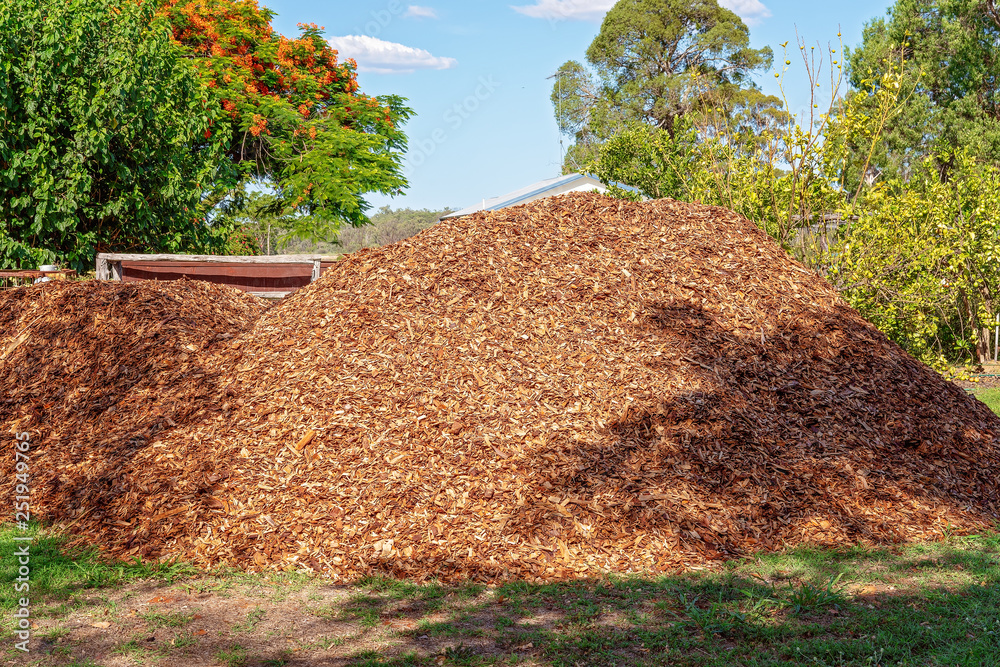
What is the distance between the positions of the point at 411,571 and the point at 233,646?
1175mm

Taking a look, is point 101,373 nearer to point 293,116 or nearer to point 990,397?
point 990,397

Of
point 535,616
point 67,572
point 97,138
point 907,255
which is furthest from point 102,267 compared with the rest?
point 907,255

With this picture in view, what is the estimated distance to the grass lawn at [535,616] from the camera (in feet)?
11.8

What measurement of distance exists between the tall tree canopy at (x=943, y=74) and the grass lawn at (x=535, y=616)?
24.8 metres

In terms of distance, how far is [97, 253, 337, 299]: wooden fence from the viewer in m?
11.1

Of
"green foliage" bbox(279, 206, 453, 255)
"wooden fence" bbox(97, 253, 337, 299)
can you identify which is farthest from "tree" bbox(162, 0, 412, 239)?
"green foliage" bbox(279, 206, 453, 255)

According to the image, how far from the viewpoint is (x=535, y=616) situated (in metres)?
4.05

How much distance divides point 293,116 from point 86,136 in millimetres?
11242

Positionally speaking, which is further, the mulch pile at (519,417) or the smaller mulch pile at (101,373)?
the smaller mulch pile at (101,373)

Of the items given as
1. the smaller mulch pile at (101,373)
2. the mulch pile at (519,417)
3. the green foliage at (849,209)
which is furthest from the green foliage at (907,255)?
the smaller mulch pile at (101,373)

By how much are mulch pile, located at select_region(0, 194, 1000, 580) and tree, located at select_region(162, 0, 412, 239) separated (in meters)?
16.8

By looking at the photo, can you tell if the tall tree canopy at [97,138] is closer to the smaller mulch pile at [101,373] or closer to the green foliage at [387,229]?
the smaller mulch pile at [101,373]

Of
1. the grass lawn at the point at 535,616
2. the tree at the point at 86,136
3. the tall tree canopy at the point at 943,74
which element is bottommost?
the grass lawn at the point at 535,616

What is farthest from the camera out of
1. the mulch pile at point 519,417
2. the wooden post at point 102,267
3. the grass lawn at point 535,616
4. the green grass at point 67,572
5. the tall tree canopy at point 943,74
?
the tall tree canopy at point 943,74
